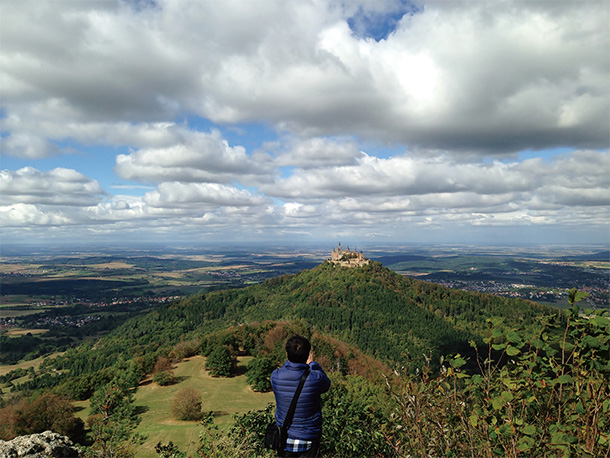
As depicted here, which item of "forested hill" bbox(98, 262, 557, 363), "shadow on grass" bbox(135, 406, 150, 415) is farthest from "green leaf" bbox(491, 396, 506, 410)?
"forested hill" bbox(98, 262, 557, 363)

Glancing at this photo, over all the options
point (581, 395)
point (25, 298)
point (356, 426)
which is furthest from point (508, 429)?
point (25, 298)

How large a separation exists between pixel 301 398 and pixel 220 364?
30911 millimetres

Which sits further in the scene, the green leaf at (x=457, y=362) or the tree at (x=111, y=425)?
the tree at (x=111, y=425)

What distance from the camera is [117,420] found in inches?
262

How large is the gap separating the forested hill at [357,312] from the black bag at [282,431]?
81372 mm

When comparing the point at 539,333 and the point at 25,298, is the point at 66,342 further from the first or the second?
the point at 539,333

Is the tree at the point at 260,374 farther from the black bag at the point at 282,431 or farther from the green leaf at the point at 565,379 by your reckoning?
the green leaf at the point at 565,379

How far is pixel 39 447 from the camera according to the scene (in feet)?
22.3

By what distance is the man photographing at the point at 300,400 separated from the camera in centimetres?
415

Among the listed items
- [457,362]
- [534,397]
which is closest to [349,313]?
[457,362]

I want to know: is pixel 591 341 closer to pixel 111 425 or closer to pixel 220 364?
pixel 111 425

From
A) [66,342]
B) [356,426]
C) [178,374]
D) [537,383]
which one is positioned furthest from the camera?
[66,342]

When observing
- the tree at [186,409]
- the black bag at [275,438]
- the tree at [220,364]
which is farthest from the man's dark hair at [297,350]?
the tree at [220,364]

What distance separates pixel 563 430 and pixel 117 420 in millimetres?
7884
